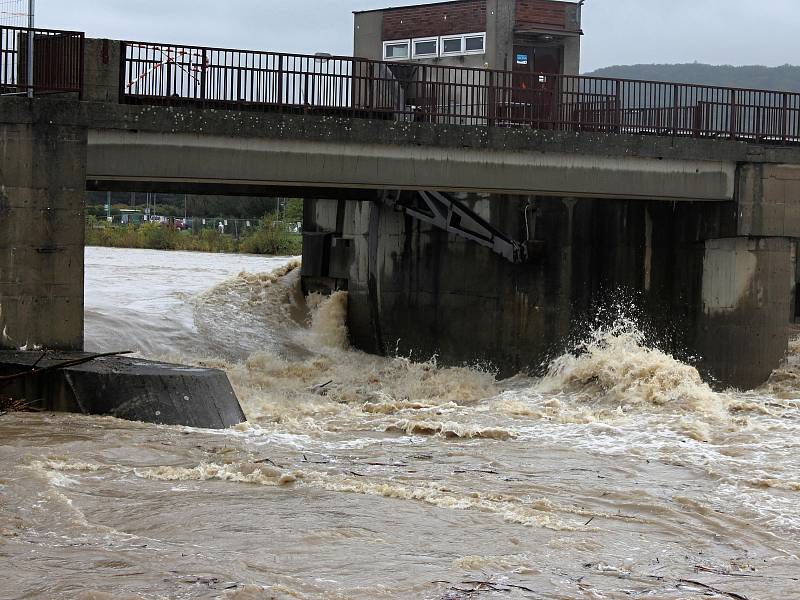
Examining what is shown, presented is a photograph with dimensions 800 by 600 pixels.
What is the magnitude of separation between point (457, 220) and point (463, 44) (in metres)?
7.31

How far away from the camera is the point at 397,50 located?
3222 centimetres

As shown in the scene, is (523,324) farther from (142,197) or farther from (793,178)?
(142,197)

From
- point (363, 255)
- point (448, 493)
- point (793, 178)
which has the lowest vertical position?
point (448, 493)

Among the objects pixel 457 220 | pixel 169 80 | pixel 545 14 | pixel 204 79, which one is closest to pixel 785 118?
pixel 457 220

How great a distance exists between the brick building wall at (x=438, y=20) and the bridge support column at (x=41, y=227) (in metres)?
15.5

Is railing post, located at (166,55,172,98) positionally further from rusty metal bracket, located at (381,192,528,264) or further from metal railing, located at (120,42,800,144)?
rusty metal bracket, located at (381,192,528,264)

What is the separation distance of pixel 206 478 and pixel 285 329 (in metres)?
17.4

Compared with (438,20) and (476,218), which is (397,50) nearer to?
(438,20)

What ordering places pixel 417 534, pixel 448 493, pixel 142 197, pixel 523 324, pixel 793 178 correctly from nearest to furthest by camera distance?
1. pixel 417 534
2. pixel 448 493
3. pixel 793 178
4. pixel 523 324
5. pixel 142 197

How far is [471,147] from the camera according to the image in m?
20.5

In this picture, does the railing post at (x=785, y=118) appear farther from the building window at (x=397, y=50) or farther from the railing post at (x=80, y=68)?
the railing post at (x=80, y=68)


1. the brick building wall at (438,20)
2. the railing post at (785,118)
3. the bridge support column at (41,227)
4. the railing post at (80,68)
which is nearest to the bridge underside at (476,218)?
the bridge support column at (41,227)

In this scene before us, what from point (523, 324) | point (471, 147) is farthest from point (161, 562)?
point (523, 324)

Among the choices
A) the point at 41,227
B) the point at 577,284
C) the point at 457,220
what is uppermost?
the point at 457,220
